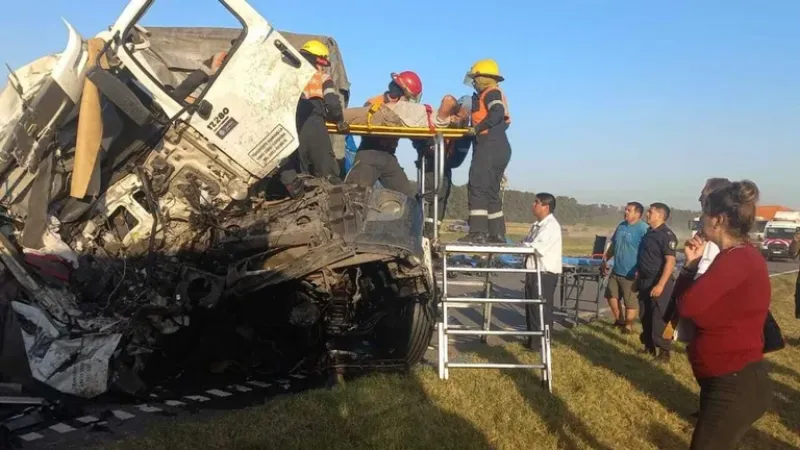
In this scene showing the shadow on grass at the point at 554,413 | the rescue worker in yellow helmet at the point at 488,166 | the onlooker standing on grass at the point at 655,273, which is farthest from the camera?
the onlooker standing on grass at the point at 655,273

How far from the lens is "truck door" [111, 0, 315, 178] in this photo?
5074 mm

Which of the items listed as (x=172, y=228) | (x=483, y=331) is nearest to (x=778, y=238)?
(x=483, y=331)

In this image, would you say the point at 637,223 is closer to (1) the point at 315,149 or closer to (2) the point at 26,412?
(1) the point at 315,149

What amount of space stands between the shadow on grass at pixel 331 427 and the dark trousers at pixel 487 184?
2353 mm

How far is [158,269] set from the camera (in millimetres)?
4941

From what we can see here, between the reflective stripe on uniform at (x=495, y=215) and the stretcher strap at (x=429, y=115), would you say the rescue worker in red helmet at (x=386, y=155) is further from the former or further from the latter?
the reflective stripe on uniform at (x=495, y=215)

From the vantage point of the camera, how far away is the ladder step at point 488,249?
5.89m

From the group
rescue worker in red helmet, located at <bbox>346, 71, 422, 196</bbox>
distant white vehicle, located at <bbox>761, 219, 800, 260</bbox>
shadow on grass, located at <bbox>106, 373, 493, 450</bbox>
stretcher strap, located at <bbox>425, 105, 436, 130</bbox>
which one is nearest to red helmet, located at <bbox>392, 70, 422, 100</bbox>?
rescue worker in red helmet, located at <bbox>346, 71, 422, 196</bbox>

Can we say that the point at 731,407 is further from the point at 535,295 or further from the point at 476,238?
the point at 476,238

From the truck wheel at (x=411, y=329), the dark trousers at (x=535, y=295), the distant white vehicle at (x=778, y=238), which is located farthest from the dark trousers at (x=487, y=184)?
the distant white vehicle at (x=778, y=238)

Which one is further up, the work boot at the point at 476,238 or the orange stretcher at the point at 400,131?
the orange stretcher at the point at 400,131

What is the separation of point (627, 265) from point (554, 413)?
4103 mm

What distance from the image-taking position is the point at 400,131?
22.7 ft

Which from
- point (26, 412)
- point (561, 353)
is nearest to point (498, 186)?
point (561, 353)
